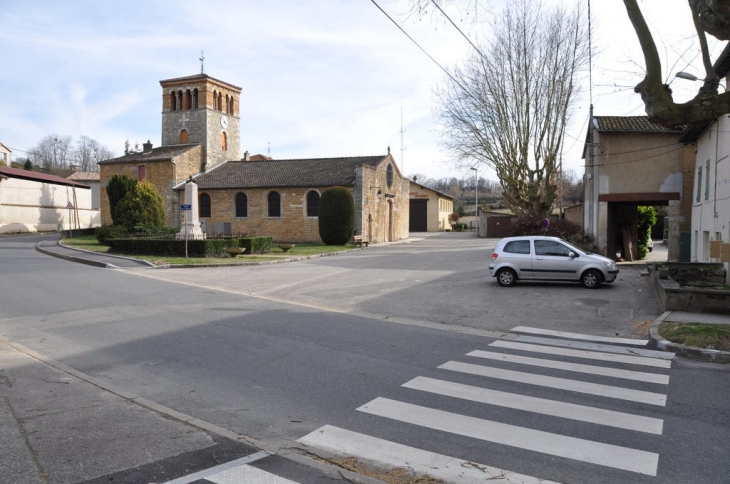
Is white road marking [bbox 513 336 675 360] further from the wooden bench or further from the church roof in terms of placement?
the church roof

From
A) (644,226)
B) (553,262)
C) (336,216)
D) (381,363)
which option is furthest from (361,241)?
(381,363)

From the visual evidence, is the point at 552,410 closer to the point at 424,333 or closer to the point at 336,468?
the point at 336,468

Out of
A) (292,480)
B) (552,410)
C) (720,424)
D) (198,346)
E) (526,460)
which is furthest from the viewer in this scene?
(198,346)

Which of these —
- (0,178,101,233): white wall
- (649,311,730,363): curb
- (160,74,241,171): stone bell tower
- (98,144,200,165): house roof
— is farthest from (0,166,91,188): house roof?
(649,311,730,363): curb

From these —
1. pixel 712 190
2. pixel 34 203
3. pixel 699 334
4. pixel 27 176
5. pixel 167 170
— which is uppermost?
pixel 27 176

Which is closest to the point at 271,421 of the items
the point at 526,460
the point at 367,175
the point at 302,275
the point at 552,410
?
the point at 526,460

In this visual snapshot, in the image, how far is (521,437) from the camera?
500 cm

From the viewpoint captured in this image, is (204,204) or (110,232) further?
(204,204)

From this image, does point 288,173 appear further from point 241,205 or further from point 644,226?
point 644,226

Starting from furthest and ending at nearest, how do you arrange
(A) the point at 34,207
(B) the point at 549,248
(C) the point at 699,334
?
(A) the point at 34,207 → (B) the point at 549,248 → (C) the point at 699,334

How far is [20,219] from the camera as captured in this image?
51375 millimetres

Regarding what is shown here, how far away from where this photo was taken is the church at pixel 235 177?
42.4 m

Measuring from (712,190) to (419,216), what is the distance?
56.4 meters

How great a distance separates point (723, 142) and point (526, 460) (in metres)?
15.1
